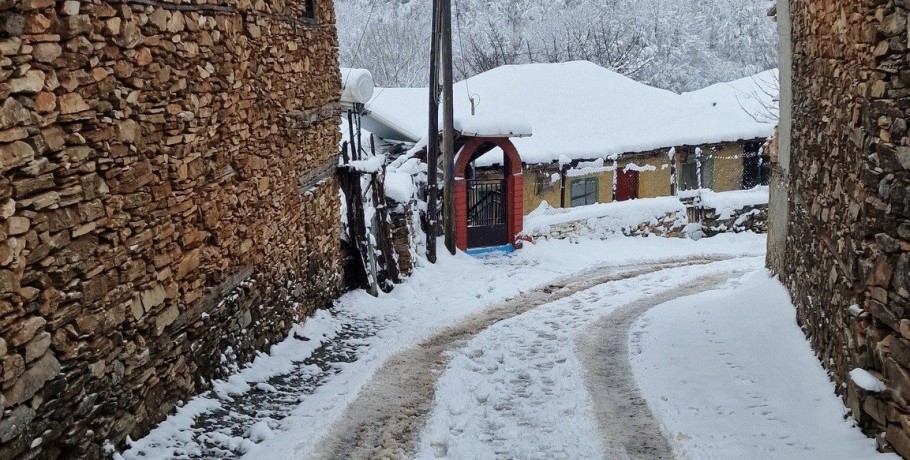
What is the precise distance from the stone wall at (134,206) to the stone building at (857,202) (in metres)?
5.42

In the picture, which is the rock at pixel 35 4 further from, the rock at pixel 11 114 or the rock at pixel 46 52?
the rock at pixel 11 114

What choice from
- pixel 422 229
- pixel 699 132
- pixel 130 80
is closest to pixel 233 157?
pixel 130 80

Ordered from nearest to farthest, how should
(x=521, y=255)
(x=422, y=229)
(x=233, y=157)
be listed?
1. (x=233, y=157)
2. (x=422, y=229)
3. (x=521, y=255)

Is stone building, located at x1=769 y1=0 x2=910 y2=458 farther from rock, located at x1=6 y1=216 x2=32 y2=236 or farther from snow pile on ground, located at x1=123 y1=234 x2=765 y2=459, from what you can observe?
rock, located at x1=6 y1=216 x2=32 y2=236

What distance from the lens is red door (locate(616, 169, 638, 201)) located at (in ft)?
89.7

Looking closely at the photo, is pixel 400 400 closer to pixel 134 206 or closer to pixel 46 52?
pixel 134 206

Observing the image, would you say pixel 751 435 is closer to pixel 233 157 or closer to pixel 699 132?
pixel 233 157

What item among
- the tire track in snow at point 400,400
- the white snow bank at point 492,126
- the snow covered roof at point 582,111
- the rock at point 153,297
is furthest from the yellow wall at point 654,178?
the rock at point 153,297

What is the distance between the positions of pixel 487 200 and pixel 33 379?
17.0 m

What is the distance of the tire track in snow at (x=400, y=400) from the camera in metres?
7.23

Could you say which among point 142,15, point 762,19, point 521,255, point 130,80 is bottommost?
point 521,255

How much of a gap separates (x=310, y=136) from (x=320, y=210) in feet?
3.57

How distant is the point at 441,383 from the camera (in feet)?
29.4

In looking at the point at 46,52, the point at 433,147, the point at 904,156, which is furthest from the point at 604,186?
the point at 46,52
